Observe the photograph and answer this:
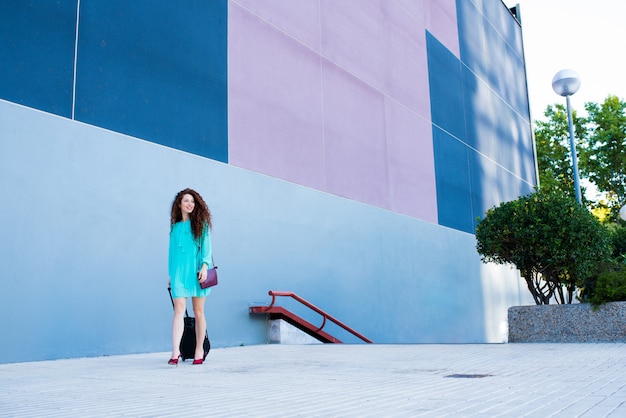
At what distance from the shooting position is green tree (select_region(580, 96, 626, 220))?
30.7 metres

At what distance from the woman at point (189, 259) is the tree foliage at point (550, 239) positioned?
17.6ft

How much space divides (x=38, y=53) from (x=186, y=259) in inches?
126

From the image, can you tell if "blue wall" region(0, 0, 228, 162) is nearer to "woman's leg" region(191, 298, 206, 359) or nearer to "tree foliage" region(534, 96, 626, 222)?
"woman's leg" region(191, 298, 206, 359)

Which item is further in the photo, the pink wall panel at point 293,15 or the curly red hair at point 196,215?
the pink wall panel at point 293,15

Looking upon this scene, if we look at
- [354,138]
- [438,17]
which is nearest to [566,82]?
[438,17]

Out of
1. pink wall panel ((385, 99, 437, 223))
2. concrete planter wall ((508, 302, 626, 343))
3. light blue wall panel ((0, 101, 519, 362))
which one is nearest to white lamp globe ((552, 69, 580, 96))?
pink wall panel ((385, 99, 437, 223))

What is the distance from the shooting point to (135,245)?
7.89 meters

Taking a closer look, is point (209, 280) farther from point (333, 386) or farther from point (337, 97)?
point (337, 97)

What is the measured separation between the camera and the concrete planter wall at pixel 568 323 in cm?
804

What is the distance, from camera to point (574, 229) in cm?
923

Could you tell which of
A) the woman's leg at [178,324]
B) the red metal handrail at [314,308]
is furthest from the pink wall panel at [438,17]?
the woman's leg at [178,324]

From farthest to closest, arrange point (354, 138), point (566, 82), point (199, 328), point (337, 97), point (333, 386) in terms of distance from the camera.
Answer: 1. point (566, 82)
2. point (354, 138)
3. point (337, 97)
4. point (199, 328)
5. point (333, 386)

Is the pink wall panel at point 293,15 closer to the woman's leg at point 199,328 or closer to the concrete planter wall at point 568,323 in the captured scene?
the woman's leg at point 199,328

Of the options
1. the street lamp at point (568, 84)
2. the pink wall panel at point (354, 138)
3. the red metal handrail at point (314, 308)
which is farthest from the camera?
the street lamp at point (568, 84)
